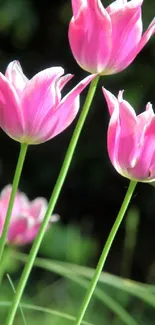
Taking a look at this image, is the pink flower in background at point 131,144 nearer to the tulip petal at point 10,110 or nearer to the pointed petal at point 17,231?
the tulip petal at point 10,110

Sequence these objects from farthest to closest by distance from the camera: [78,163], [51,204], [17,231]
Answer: [78,163]
[17,231]
[51,204]

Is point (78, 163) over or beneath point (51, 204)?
beneath

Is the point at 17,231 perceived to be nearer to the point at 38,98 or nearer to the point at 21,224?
the point at 21,224

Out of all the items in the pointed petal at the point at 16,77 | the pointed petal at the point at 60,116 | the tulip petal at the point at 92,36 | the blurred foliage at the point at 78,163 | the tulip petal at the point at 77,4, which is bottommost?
the blurred foliage at the point at 78,163

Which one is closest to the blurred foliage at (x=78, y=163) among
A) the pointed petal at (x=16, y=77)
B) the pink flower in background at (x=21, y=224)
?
the pink flower in background at (x=21, y=224)

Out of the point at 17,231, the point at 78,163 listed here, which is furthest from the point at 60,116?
the point at 78,163

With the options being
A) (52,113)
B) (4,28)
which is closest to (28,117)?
(52,113)

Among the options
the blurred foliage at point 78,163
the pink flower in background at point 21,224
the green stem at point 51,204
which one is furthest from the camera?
the blurred foliage at point 78,163
